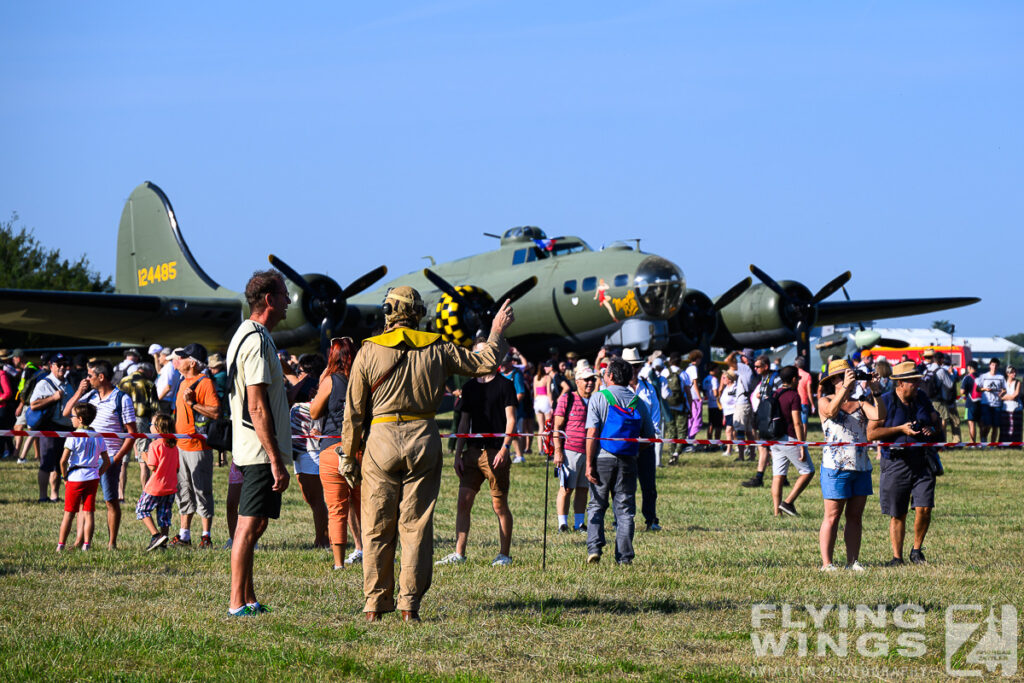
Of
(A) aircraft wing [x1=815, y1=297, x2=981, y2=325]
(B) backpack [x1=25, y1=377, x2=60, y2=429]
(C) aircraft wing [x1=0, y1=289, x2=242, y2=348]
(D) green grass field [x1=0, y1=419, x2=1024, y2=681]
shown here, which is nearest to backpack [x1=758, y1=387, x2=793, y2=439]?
(D) green grass field [x1=0, y1=419, x2=1024, y2=681]

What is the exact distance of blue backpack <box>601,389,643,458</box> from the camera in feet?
28.4

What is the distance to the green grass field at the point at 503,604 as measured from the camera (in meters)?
5.32

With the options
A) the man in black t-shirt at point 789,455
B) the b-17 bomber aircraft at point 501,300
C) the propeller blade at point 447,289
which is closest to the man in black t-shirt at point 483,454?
the man in black t-shirt at point 789,455

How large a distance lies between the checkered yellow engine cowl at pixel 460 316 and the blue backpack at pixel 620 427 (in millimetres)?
15122

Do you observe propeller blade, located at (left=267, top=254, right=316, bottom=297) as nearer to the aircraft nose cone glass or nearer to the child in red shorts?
the aircraft nose cone glass

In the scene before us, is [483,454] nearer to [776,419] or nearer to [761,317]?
[776,419]

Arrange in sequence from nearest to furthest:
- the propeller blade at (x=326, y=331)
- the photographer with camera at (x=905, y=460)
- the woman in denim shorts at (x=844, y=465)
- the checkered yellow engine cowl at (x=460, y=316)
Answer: the woman in denim shorts at (x=844, y=465)
the photographer with camera at (x=905, y=460)
the checkered yellow engine cowl at (x=460, y=316)
the propeller blade at (x=326, y=331)

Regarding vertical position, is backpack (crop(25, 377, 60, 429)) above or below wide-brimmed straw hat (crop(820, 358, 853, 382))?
below

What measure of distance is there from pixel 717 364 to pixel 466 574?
2112 centimetres

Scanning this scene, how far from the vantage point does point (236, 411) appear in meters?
6.14

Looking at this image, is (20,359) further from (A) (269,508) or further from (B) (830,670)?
(B) (830,670)

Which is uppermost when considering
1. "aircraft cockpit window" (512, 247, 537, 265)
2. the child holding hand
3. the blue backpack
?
"aircraft cockpit window" (512, 247, 537, 265)

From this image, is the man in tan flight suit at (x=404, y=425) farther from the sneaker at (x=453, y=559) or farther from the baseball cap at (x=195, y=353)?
the baseball cap at (x=195, y=353)

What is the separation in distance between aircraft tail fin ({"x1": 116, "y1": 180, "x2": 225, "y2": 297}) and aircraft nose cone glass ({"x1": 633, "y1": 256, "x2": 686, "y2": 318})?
13.8 m
